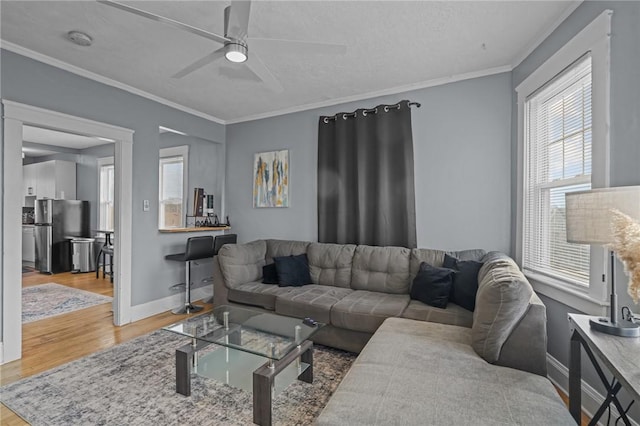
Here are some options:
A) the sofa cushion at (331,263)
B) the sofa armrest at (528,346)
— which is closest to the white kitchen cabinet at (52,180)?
the sofa cushion at (331,263)

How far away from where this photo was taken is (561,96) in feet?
7.80

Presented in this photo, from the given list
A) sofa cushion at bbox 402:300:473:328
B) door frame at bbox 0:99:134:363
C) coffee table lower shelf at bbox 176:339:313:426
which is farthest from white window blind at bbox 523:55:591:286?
door frame at bbox 0:99:134:363

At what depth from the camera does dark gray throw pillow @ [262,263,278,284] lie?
11.3 ft

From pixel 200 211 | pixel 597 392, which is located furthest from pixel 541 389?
pixel 200 211

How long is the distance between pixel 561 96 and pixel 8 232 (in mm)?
4651

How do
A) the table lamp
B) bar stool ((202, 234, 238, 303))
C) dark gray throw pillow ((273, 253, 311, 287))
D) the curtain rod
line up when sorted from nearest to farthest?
the table lamp, dark gray throw pillow ((273, 253, 311, 287)), the curtain rod, bar stool ((202, 234, 238, 303))

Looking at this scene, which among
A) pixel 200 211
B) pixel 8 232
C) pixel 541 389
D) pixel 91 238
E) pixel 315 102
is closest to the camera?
pixel 541 389

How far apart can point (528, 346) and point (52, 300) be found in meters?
5.67

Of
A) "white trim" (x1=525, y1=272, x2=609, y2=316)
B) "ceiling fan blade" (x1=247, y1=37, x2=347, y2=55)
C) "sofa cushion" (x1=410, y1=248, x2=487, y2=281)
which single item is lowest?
"white trim" (x1=525, y1=272, x2=609, y2=316)

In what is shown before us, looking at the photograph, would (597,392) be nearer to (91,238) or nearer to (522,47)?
(522,47)

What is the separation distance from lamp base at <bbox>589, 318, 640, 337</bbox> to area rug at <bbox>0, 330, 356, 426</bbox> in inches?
62.0

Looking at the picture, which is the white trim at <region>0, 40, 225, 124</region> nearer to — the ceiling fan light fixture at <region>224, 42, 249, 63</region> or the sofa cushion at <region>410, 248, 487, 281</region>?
the ceiling fan light fixture at <region>224, 42, 249, 63</region>

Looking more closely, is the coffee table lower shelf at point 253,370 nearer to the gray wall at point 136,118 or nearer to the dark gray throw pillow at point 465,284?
the dark gray throw pillow at point 465,284

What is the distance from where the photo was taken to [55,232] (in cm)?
628
